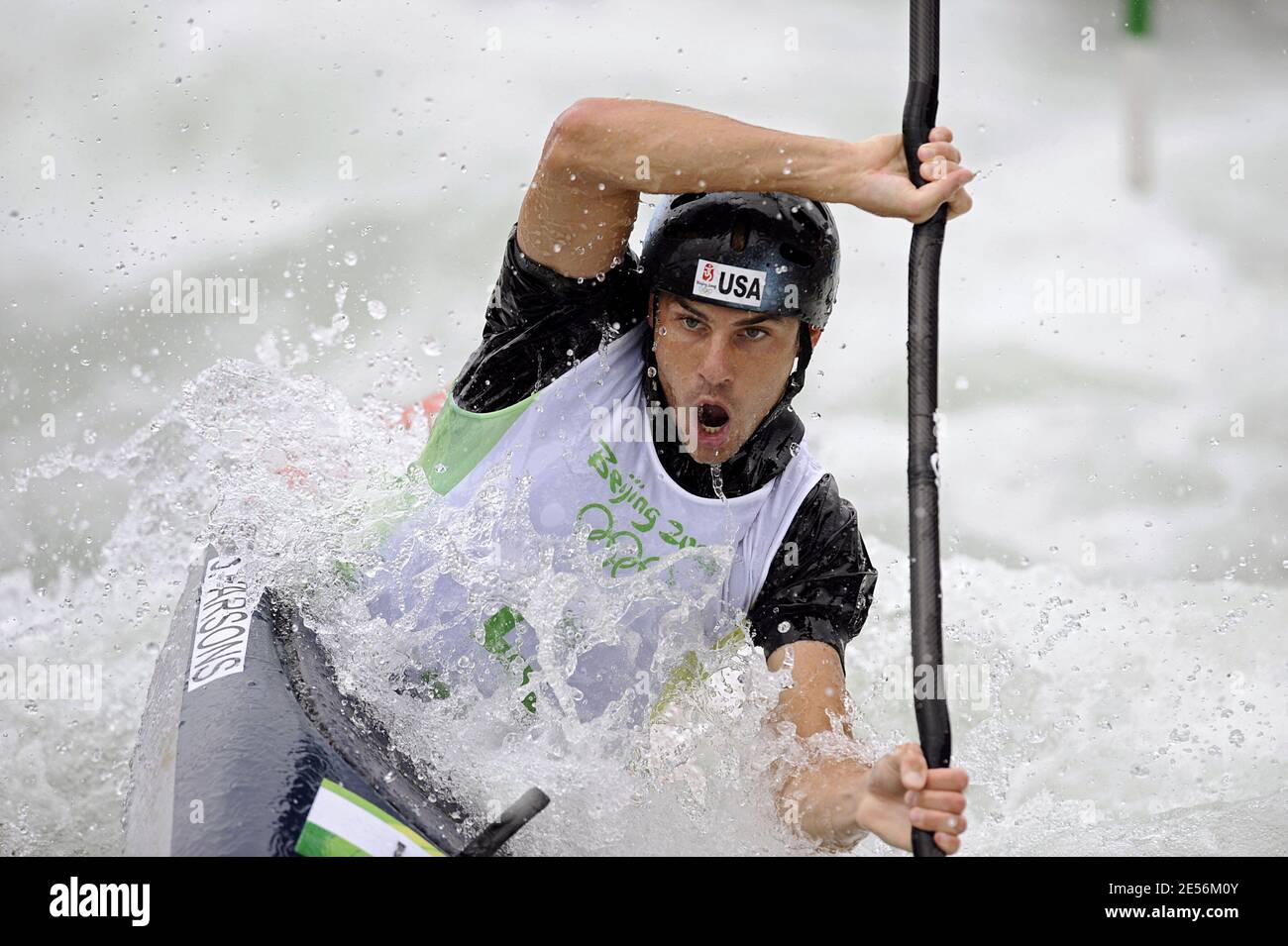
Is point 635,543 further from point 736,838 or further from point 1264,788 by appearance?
point 1264,788

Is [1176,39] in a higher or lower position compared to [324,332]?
higher

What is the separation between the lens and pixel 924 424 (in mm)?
2279

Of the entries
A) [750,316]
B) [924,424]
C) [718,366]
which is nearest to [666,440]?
[718,366]

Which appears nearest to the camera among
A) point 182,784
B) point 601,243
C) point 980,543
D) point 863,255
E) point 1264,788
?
point 182,784

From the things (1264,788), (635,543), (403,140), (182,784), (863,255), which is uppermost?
(403,140)

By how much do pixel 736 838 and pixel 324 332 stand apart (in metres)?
3.75

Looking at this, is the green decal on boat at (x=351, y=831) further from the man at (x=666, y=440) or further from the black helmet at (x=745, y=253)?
the black helmet at (x=745, y=253)

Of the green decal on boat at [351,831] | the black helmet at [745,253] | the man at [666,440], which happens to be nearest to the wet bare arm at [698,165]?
the man at [666,440]

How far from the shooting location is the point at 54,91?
7.19 m

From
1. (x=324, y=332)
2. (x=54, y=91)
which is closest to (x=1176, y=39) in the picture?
(x=324, y=332)

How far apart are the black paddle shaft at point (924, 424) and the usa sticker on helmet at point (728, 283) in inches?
22.0

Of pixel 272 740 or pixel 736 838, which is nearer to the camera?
pixel 272 740

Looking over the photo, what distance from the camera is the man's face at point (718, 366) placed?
2945mm

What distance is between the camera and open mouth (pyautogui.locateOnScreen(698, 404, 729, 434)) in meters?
3.00
